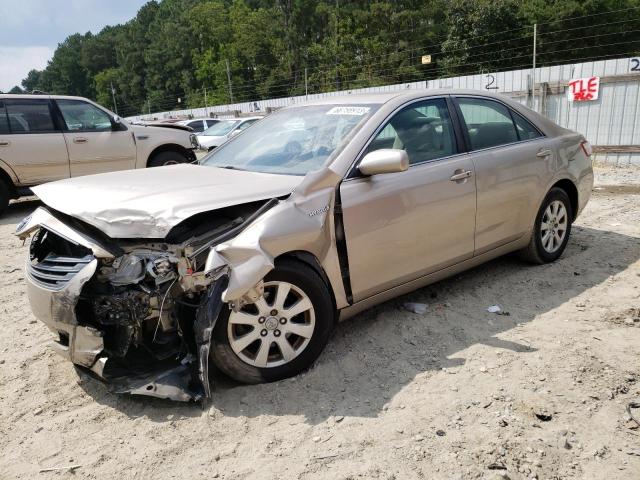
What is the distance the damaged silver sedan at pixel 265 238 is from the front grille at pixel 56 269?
0.01m

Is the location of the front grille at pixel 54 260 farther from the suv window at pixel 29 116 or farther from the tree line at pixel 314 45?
the tree line at pixel 314 45

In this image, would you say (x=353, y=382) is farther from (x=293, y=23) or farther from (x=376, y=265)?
(x=293, y=23)

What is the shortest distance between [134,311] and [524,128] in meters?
3.65

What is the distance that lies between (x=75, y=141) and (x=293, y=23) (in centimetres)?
6517

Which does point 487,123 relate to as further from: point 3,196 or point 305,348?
point 3,196

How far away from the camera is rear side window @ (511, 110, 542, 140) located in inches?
181

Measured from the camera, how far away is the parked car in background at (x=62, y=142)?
8.33 metres

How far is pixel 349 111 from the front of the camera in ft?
12.4

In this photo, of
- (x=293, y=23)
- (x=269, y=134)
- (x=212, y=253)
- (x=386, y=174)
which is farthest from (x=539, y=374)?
(x=293, y=23)

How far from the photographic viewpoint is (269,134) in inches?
159

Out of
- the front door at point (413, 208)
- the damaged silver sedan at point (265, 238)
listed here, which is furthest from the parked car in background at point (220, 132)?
the front door at point (413, 208)

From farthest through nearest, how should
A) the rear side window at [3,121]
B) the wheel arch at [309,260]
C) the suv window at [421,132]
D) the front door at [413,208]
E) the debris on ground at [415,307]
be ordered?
the rear side window at [3,121] < the debris on ground at [415,307] < the suv window at [421,132] < the front door at [413,208] < the wheel arch at [309,260]

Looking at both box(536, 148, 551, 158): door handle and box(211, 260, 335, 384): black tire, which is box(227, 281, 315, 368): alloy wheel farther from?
box(536, 148, 551, 158): door handle

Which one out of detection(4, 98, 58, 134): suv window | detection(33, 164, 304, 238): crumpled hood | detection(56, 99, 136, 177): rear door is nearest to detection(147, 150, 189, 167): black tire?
detection(56, 99, 136, 177): rear door
